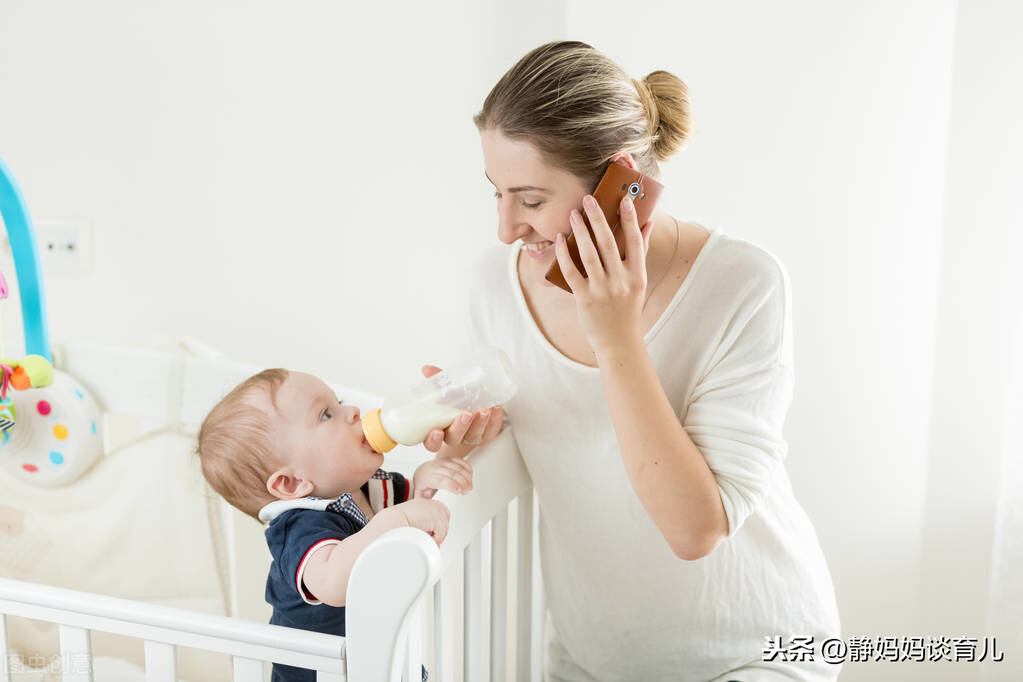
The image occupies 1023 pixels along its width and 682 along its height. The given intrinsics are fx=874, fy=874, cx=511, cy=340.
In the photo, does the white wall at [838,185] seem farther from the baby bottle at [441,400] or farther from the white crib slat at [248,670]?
the white crib slat at [248,670]

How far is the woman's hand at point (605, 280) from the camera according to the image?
906 millimetres

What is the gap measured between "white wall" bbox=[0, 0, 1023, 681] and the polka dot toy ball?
19.2 inches

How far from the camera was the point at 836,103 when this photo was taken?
148cm

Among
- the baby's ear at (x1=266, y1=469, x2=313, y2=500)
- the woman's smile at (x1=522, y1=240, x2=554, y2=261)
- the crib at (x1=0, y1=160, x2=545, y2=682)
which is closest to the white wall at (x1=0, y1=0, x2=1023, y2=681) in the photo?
the crib at (x1=0, y1=160, x2=545, y2=682)

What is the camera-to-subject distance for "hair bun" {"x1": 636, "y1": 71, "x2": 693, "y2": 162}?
1.04m

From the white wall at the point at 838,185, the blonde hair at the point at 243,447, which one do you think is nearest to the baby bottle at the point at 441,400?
the blonde hair at the point at 243,447

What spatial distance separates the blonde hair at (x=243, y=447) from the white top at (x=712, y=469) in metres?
0.29

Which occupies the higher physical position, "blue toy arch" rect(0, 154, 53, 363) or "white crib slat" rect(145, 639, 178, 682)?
"blue toy arch" rect(0, 154, 53, 363)

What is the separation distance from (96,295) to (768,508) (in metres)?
1.54

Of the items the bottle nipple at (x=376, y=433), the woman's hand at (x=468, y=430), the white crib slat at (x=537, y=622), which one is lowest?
the white crib slat at (x=537, y=622)

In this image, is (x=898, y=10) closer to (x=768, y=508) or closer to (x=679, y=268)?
(x=679, y=268)

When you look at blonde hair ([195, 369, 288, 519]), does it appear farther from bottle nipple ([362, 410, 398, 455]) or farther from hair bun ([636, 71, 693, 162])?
hair bun ([636, 71, 693, 162])

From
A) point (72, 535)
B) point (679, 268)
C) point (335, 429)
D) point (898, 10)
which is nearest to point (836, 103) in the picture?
point (898, 10)

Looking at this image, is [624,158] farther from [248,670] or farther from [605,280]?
[248,670]
